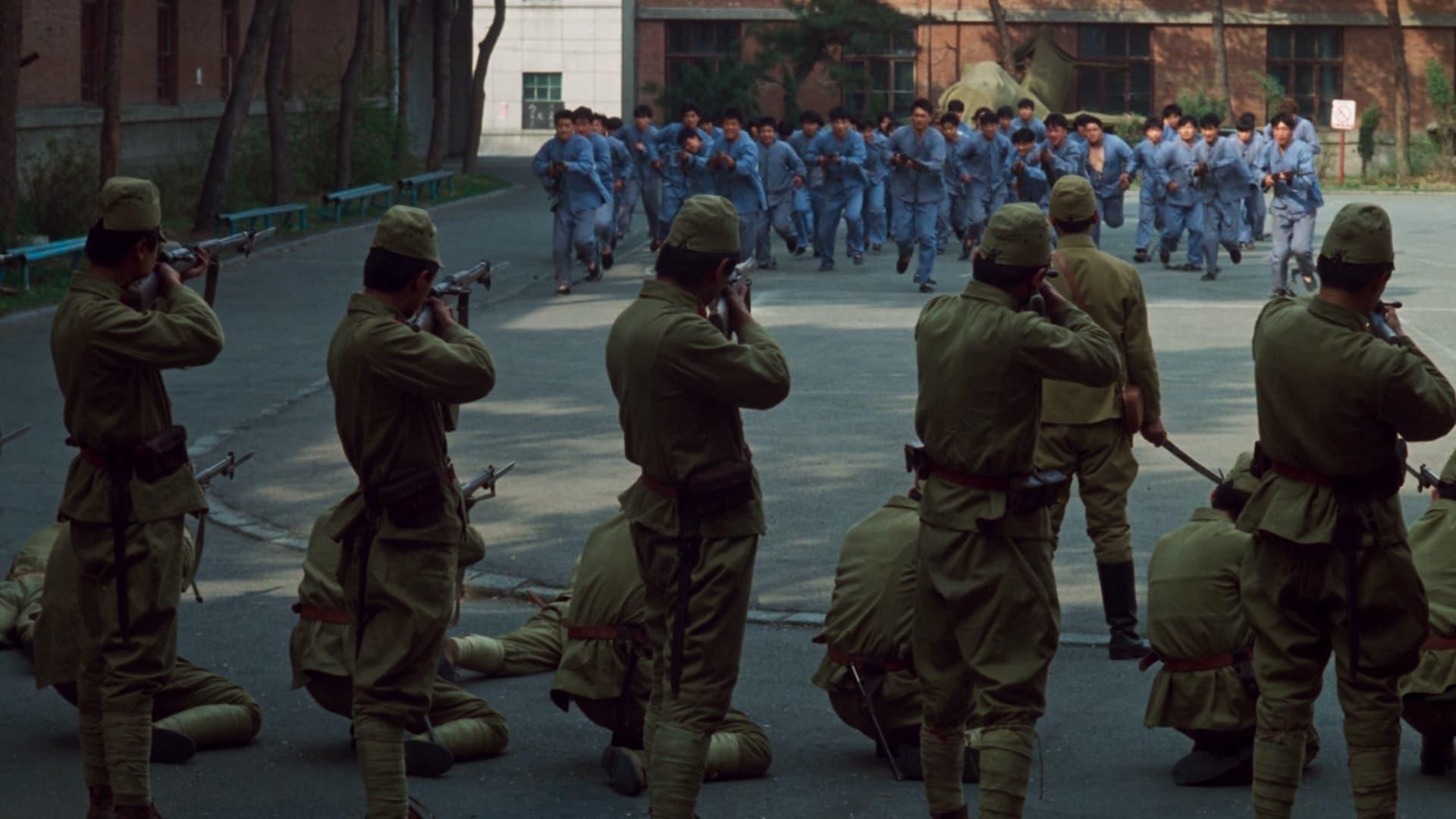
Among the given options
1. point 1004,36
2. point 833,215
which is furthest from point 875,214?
point 1004,36

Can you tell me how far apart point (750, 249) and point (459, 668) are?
1672cm

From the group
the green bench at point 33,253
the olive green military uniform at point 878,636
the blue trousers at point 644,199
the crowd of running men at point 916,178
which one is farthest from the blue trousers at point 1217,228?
the olive green military uniform at point 878,636

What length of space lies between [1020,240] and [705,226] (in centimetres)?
88

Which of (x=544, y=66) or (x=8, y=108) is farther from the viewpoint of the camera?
(x=544, y=66)

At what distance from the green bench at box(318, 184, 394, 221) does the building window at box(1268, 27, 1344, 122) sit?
30.2 m

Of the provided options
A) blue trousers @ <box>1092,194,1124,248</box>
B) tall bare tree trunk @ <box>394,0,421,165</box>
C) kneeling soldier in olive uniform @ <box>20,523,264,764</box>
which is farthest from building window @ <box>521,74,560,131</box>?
kneeling soldier in olive uniform @ <box>20,523,264,764</box>

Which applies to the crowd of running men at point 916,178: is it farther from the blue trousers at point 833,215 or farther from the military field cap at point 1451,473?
the military field cap at point 1451,473

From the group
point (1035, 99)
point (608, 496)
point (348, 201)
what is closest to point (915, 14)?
point (1035, 99)

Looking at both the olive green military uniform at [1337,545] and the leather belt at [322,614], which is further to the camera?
the leather belt at [322,614]

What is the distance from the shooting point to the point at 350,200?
3291 centimetres

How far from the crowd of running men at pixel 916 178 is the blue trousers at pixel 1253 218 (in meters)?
0.04

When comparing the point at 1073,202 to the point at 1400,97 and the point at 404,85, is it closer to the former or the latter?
the point at 404,85

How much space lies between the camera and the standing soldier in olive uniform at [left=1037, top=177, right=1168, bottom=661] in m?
8.05

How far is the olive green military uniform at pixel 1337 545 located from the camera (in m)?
5.41
